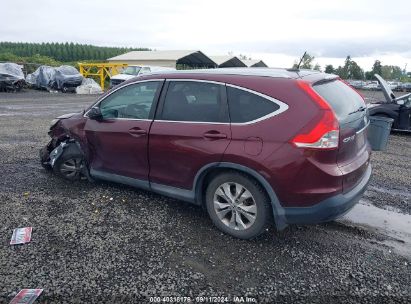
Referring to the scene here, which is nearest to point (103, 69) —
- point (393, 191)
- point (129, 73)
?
point (129, 73)

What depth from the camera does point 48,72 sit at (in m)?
25.5

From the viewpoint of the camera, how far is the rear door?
11.2 feet

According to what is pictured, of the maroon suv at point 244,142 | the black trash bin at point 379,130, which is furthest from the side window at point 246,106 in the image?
the black trash bin at point 379,130

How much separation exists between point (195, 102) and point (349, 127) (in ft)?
5.26

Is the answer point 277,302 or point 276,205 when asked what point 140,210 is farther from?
point 277,302

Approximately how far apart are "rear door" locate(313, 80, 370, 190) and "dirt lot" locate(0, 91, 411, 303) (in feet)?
2.62

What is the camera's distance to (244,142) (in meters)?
3.50

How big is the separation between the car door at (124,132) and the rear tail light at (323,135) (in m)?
1.83

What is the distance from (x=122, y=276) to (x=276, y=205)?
1.55 m

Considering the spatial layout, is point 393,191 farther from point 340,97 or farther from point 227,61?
point 227,61

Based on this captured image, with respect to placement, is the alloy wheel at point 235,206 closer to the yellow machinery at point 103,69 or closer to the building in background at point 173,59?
the yellow machinery at point 103,69

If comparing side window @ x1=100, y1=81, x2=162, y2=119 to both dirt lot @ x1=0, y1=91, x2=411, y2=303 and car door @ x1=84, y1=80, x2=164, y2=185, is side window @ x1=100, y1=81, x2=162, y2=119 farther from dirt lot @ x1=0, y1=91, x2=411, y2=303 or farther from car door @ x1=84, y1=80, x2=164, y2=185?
dirt lot @ x1=0, y1=91, x2=411, y2=303

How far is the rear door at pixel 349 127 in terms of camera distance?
3.42 m

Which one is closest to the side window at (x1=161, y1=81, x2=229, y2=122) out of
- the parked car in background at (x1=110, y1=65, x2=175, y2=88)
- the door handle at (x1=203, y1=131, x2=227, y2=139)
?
the door handle at (x1=203, y1=131, x2=227, y2=139)
